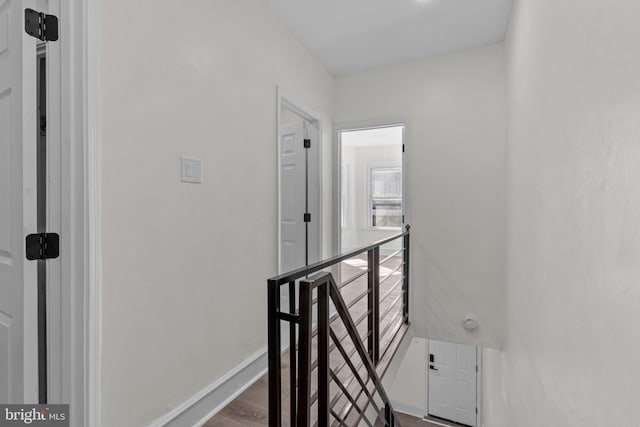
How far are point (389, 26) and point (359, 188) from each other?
4733 millimetres

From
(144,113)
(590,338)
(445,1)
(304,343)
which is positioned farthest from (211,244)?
(445,1)

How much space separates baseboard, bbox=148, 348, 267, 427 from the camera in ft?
5.48

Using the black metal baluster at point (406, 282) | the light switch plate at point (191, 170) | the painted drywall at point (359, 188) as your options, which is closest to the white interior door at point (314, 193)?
the black metal baluster at point (406, 282)

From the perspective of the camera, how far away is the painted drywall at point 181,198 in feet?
4.61

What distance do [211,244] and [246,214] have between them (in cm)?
38

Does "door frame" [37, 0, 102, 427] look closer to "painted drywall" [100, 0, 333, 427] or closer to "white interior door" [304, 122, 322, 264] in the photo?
"painted drywall" [100, 0, 333, 427]

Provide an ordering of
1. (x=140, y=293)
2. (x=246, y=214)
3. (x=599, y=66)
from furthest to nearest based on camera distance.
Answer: (x=246, y=214) → (x=140, y=293) → (x=599, y=66)

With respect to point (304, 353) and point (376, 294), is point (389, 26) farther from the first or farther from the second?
point (304, 353)

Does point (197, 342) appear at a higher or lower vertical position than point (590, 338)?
lower

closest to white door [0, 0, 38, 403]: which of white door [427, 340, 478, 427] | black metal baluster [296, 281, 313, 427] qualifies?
black metal baluster [296, 281, 313, 427]

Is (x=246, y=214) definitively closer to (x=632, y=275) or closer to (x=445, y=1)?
(x=632, y=275)

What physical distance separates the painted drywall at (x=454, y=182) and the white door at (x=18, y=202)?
2985 millimetres

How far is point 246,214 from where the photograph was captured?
2.23 m

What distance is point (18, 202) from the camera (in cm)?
124
